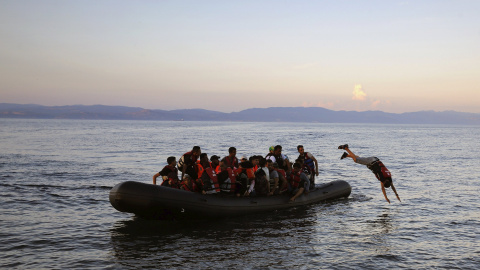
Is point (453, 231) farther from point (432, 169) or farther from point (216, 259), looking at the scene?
point (432, 169)

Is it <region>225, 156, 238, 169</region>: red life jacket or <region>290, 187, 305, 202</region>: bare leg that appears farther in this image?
<region>290, 187, 305, 202</region>: bare leg

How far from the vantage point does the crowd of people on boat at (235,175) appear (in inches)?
490

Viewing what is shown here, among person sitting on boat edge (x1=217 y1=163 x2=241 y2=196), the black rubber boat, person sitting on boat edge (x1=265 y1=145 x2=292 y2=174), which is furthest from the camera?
person sitting on boat edge (x1=265 y1=145 x2=292 y2=174)

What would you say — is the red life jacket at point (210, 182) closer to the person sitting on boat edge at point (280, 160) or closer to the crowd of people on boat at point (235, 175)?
the crowd of people on boat at point (235, 175)

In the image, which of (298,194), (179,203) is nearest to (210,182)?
(179,203)

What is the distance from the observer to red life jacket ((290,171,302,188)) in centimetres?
1426

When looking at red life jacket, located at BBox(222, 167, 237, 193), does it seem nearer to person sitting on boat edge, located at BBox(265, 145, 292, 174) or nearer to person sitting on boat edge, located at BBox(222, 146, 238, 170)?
person sitting on boat edge, located at BBox(222, 146, 238, 170)

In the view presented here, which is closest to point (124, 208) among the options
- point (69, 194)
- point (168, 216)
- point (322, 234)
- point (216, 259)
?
point (168, 216)

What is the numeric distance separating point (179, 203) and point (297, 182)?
4.64 m

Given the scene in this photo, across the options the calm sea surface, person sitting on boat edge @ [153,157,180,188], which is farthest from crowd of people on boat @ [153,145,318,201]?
the calm sea surface

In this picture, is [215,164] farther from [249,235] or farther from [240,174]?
[249,235]

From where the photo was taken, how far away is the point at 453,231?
11.7m

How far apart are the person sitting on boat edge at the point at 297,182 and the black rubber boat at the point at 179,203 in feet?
0.85

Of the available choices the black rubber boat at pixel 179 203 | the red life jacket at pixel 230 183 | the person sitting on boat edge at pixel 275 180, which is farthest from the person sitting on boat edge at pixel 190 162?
the person sitting on boat edge at pixel 275 180
